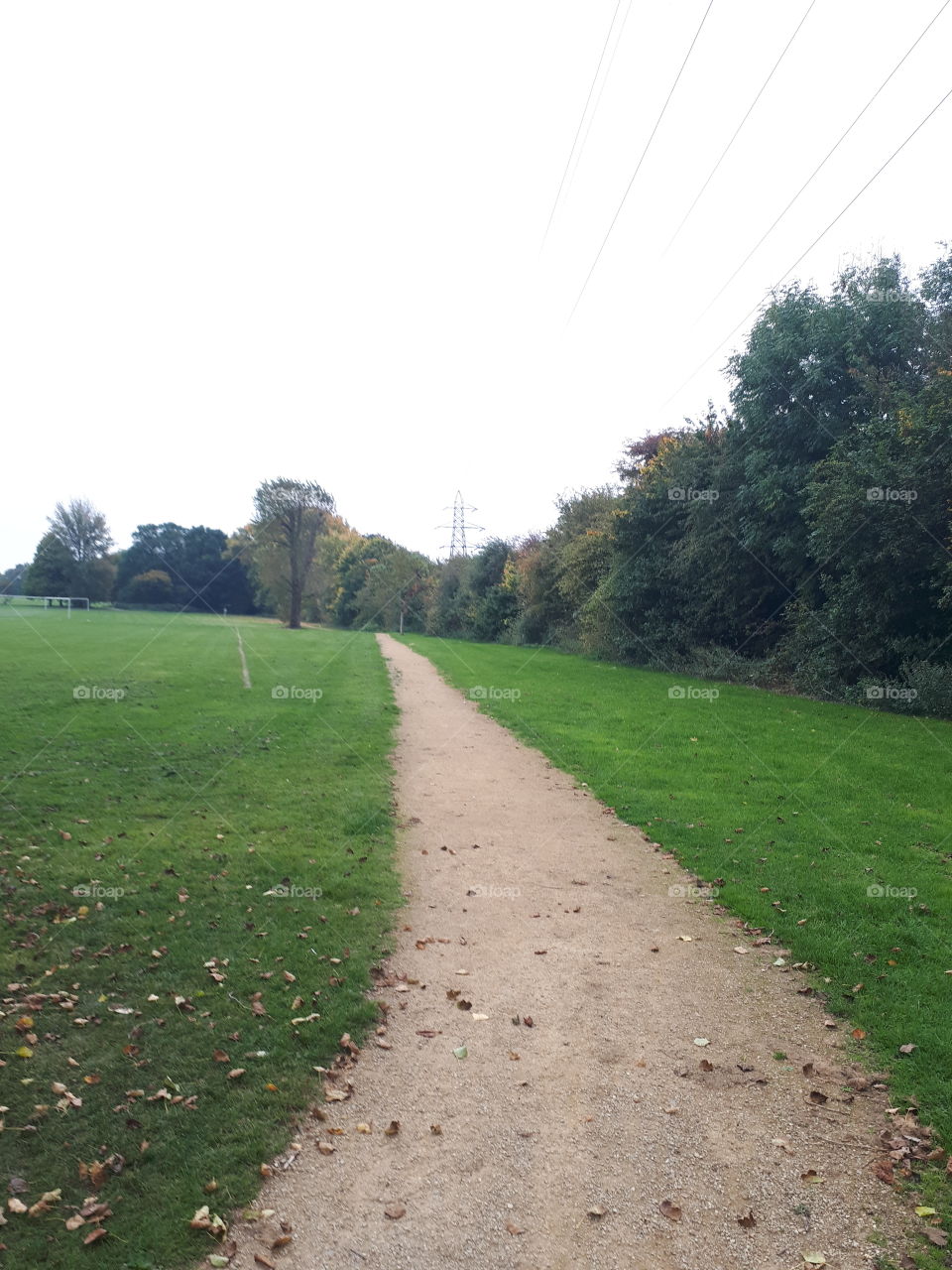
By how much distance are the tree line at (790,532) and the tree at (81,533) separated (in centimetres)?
6

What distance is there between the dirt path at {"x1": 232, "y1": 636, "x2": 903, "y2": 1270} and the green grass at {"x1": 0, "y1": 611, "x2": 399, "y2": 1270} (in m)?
0.42

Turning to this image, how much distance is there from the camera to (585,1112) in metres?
4.20

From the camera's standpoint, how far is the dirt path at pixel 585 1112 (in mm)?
3369

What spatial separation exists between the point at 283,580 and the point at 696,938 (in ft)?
128

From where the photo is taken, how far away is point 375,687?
73.5 feet

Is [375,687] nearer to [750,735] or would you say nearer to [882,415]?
[750,735]

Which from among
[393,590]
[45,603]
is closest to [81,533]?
[45,603]

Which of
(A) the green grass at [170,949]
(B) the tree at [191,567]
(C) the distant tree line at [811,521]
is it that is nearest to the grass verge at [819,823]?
(C) the distant tree line at [811,521]

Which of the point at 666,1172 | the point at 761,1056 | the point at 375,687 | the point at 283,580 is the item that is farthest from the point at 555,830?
the point at 283,580

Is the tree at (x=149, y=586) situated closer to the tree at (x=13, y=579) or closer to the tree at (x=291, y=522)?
the tree at (x=291, y=522)

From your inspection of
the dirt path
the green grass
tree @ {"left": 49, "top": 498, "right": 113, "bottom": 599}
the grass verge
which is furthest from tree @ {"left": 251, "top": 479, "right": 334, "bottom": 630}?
the dirt path

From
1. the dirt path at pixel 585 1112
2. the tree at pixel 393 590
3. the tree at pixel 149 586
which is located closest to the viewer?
the dirt path at pixel 585 1112

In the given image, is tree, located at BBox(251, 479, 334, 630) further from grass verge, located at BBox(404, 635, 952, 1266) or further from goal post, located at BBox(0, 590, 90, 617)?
grass verge, located at BBox(404, 635, 952, 1266)

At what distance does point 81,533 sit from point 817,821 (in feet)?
69.5
